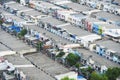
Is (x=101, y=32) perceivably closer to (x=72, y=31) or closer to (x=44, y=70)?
(x=72, y=31)

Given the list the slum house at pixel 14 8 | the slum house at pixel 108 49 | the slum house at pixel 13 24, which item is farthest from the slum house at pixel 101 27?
the slum house at pixel 14 8

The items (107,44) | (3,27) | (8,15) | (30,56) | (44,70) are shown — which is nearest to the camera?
(44,70)

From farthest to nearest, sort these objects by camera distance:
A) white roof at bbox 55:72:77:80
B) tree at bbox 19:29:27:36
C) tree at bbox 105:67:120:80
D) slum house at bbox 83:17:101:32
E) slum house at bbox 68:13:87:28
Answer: slum house at bbox 68:13:87:28
slum house at bbox 83:17:101:32
tree at bbox 19:29:27:36
tree at bbox 105:67:120:80
white roof at bbox 55:72:77:80

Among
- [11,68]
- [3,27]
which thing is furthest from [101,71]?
[3,27]

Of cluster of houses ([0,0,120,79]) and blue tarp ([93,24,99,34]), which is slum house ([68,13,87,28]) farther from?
blue tarp ([93,24,99,34])

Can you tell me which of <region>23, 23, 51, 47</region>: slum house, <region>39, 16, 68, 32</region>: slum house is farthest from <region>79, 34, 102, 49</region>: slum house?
<region>39, 16, 68, 32</region>: slum house

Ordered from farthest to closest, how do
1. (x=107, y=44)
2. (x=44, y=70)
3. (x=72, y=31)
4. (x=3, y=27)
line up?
(x=3, y=27), (x=72, y=31), (x=107, y=44), (x=44, y=70)
